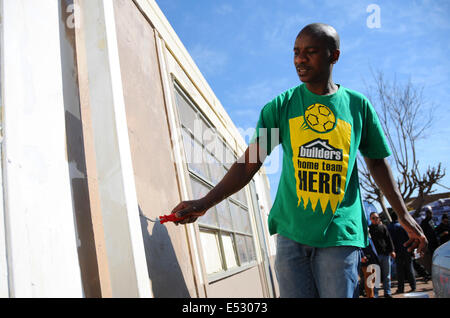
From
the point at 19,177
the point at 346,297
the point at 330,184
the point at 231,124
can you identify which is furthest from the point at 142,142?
the point at 231,124

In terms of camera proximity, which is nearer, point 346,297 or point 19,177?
point 19,177

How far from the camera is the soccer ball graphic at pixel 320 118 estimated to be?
1.62 meters

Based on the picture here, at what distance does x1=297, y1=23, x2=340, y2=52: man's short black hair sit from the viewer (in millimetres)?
1592

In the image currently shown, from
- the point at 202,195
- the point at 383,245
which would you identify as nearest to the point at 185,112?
the point at 202,195

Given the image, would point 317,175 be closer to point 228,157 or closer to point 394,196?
point 394,196

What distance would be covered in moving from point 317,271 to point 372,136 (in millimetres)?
738

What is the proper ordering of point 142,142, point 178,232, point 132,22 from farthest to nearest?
point 132,22
point 178,232
point 142,142

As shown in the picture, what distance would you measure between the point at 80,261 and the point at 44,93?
73cm

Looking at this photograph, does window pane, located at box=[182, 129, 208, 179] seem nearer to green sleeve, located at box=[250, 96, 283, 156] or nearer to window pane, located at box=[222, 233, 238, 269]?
window pane, located at box=[222, 233, 238, 269]

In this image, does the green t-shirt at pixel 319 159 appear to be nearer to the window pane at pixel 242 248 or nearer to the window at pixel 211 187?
the window at pixel 211 187

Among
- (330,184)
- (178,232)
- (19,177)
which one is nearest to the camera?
(19,177)

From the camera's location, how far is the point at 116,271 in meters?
1.51

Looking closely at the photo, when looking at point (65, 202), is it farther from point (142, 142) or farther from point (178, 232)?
point (178, 232)

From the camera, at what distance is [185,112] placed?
13.3ft
